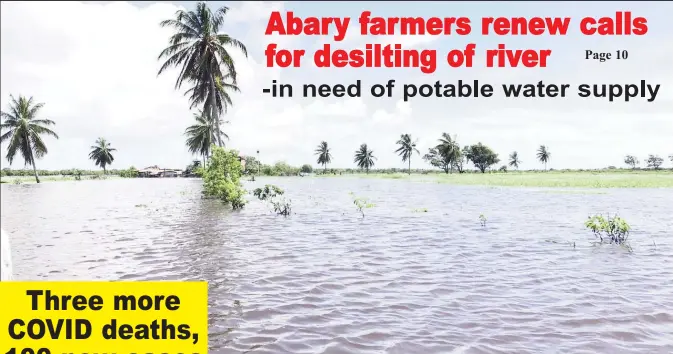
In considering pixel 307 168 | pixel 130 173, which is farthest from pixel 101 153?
pixel 307 168

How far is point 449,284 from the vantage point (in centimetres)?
914

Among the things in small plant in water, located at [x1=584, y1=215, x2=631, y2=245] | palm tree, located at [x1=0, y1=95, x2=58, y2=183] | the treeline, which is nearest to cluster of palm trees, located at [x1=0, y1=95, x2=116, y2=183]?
palm tree, located at [x1=0, y1=95, x2=58, y2=183]

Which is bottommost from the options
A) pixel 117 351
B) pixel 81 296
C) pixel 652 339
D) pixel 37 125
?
pixel 652 339

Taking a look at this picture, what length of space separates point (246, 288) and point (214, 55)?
26.6 m

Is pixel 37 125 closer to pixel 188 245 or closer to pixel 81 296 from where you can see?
pixel 188 245

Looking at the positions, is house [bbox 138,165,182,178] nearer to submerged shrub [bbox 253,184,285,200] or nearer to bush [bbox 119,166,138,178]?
bush [bbox 119,166,138,178]

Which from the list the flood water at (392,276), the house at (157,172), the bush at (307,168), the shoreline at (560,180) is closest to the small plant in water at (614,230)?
the flood water at (392,276)

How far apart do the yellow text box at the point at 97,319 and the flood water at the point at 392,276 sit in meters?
1.22

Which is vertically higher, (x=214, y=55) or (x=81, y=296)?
(x=214, y=55)

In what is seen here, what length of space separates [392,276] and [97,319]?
6.14 metres

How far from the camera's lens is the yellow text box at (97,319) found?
4383mm

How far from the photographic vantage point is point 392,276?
387 inches

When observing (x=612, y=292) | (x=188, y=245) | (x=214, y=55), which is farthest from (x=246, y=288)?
(x=214, y=55)

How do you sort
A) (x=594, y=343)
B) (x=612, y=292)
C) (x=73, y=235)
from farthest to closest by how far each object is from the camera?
1. (x=73, y=235)
2. (x=612, y=292)
3. (x=594, y=343)
